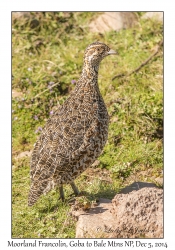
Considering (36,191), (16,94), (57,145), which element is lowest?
(36,191)

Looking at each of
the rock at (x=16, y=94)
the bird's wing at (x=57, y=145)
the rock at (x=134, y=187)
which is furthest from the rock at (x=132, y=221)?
the rock at (x=16, y=94)

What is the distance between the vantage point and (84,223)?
6.33 meters

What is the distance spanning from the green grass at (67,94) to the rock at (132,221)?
0.43 meters

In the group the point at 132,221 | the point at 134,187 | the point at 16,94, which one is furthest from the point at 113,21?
the point at 132,221

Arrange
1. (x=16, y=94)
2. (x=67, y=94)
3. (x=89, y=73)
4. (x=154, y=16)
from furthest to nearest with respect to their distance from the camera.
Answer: (x=154, y=16) → (x=67, y=94) → (x=16, y=94) → (x=89, y=73)

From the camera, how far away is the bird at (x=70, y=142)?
6684mm

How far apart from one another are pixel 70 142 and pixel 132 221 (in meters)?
1.30

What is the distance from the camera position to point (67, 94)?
995 cm

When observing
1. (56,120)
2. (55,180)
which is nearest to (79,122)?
(56,120)

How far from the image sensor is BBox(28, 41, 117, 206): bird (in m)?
6.68

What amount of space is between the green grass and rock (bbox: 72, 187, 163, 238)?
428 mm

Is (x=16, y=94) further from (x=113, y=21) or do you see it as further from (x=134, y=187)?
(x=134, y=187)

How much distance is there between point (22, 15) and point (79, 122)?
5.26 m

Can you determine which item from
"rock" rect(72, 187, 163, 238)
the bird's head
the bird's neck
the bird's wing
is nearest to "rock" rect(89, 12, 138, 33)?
the bird's head
